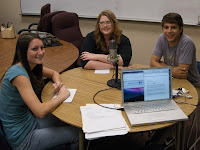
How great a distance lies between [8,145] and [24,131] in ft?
0.42

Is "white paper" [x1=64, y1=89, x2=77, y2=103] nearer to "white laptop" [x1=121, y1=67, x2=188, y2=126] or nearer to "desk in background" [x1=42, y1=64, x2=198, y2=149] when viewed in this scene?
"desk in background" [x1=42, y1=64, x2=198, y2=149]

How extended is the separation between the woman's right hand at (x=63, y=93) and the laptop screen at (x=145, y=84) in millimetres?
434

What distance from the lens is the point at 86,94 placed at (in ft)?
5.34

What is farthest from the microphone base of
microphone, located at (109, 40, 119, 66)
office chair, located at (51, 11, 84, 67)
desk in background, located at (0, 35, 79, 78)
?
office chair, located at (51, 11, 84, 67)

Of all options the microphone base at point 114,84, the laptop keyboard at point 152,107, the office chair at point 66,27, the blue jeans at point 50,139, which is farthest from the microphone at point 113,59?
the office chair at point 66,27

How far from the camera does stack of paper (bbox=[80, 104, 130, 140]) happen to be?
1.21m

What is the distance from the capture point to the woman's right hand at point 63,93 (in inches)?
60.0

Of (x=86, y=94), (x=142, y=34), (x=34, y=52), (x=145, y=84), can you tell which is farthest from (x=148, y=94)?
(x=142, y=34)

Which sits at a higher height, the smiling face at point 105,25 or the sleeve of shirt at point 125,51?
the smiling face at point 105,25

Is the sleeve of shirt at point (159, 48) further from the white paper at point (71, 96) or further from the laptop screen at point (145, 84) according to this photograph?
the white paper at point (71, 96)

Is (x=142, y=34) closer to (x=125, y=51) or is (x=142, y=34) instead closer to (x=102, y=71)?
(x=125, y=51)

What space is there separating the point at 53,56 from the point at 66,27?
3.46 ft

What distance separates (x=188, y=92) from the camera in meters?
1.66

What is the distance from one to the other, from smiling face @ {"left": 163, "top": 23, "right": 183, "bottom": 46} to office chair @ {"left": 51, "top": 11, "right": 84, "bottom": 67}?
180 cm
